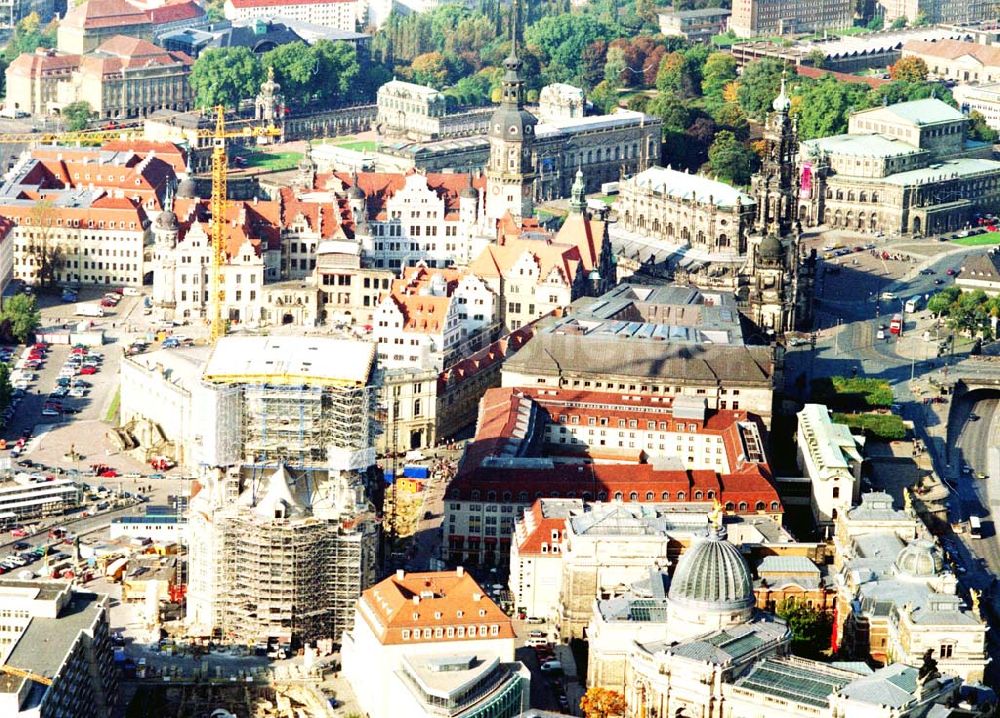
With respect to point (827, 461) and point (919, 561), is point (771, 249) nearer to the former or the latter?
point (827, 461)

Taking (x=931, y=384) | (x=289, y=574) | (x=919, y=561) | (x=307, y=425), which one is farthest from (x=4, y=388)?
(x=919, y=561)

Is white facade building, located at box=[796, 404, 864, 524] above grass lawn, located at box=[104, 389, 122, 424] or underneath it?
above

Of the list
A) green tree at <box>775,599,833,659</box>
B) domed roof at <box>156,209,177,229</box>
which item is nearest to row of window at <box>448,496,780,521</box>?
green tree at <box>775,599,833,659</box>

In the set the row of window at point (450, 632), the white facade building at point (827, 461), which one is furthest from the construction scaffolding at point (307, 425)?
the white facade building at point (827, 461)

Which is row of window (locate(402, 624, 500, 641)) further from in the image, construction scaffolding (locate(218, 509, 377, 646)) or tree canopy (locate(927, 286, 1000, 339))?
tree canopy (locate(927, 286, 1000, 339))

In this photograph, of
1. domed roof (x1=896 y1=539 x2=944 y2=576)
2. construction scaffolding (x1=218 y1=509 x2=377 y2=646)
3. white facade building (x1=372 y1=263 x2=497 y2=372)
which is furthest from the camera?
white facade building (x1=372 y1=263 x2=497 y2=372)

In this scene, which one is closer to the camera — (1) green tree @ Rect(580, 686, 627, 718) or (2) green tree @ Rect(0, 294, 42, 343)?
(1) green tree @ Rect(580, 686, 627, 718)
